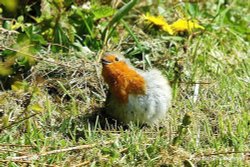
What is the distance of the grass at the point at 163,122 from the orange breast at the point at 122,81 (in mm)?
210

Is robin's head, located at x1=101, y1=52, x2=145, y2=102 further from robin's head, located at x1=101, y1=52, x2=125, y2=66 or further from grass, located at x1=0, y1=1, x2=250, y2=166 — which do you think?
grass, located at x1=0, y1=1, x2=250, y2=166

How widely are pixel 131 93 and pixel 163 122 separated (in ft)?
1.03

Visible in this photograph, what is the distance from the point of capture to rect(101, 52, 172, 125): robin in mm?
4430

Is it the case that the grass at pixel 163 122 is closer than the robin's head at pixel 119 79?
Yes

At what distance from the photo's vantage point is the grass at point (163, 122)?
4074 millimetres

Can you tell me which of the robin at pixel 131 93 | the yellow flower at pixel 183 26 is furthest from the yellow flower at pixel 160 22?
the robin at pixel 131 93

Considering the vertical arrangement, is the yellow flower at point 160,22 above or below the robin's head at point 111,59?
above

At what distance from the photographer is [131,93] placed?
14.6ft

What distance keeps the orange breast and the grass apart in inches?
8.3

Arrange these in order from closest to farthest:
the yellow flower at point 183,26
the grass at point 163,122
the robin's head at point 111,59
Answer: the grass at point 163,122 < the robin's head at point 111,59 < the yellow flower at point 183,26

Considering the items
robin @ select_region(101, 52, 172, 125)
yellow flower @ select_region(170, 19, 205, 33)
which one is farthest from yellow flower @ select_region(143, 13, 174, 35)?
robin @ select_region(101, 52, 172, 125)

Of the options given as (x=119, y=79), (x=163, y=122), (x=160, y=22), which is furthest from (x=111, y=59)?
(x=160, y=22)

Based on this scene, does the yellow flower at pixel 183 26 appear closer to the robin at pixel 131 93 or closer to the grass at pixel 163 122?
the grass at pixel 163 122

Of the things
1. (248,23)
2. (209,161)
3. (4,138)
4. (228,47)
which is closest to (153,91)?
(209,161)
